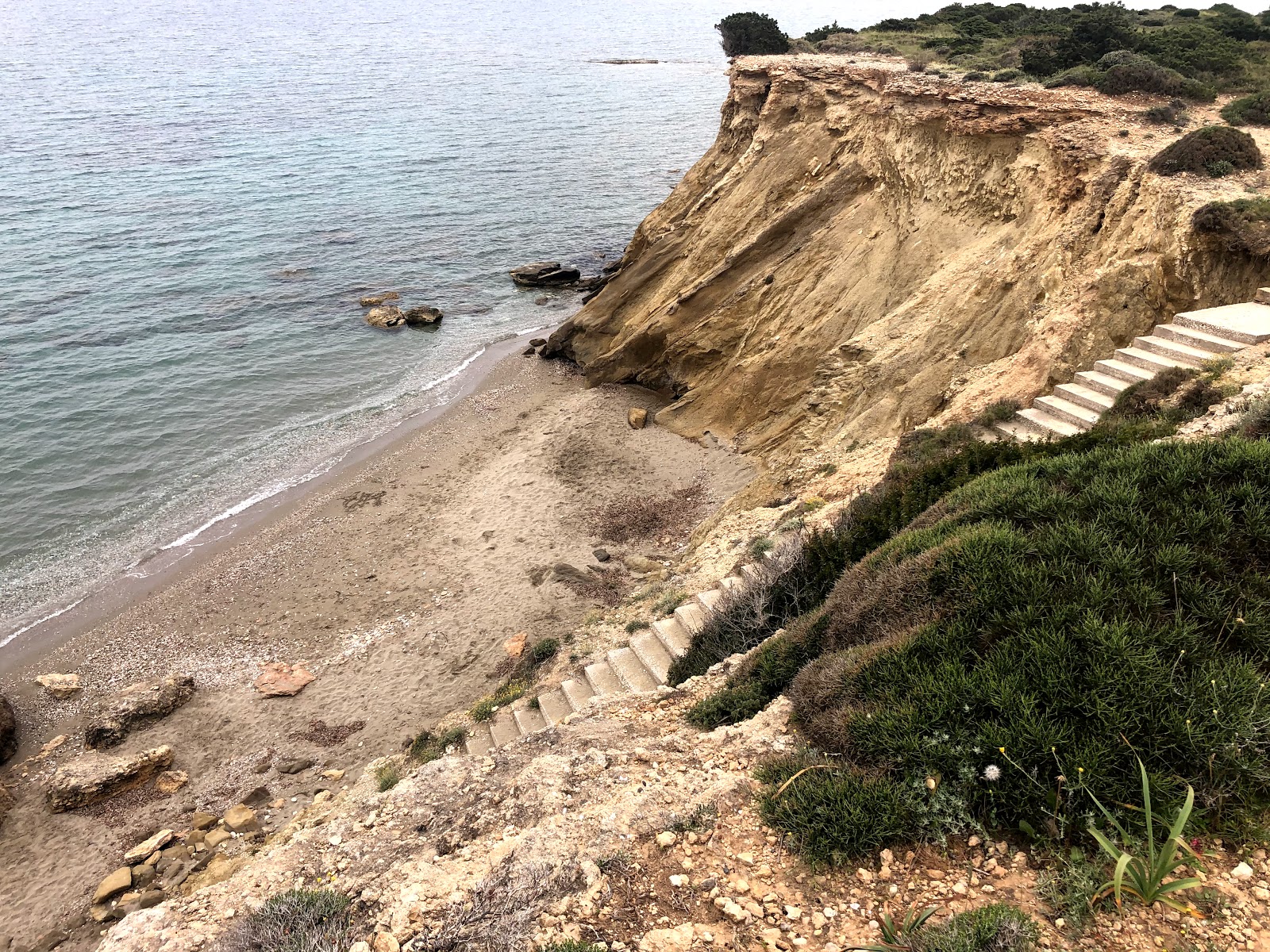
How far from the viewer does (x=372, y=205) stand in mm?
44406

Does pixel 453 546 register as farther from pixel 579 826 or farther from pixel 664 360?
pixel 579 826

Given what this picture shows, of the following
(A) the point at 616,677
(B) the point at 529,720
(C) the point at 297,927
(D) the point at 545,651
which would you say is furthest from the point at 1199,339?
(C) the point at 297,927

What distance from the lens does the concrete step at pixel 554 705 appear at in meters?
11.0

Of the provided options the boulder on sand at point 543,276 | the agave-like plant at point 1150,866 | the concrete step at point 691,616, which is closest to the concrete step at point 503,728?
the concrete step at point 691,616

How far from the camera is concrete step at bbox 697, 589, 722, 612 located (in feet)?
37.9

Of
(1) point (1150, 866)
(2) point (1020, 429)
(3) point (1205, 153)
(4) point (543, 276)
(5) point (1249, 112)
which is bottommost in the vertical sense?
(4) point (543, 276)

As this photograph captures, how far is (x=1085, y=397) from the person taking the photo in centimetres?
1212

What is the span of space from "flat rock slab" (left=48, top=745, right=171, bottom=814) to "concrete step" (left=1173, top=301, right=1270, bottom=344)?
1882 centimetres

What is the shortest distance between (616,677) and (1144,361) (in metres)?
9.67

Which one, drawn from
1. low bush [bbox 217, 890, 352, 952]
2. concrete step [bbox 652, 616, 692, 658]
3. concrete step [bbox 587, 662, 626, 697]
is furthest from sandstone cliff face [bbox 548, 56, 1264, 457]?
low bush [bbox 217, 890, 352, 952]

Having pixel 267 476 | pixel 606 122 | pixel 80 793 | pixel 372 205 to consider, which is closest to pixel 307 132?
pixel 372 205

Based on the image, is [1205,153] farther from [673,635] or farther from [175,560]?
[175,560]

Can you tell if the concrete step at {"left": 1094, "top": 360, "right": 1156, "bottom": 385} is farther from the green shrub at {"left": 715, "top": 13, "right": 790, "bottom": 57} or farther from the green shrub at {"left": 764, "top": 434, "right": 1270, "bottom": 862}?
the green shrub at {"left": 715, "top": 13, "right": 790, "bottom": 57}

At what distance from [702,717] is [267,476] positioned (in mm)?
18836
